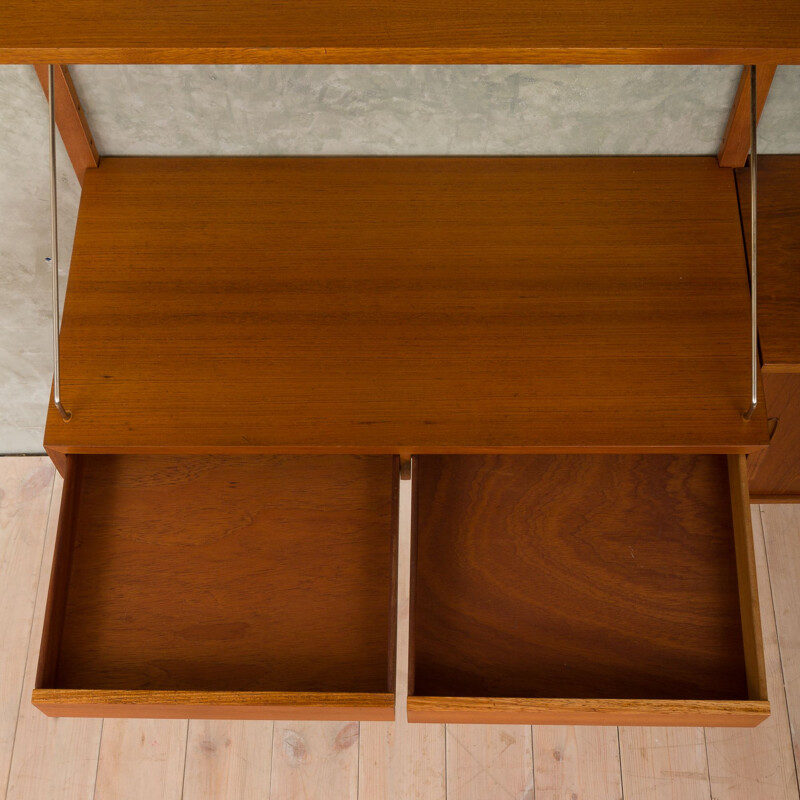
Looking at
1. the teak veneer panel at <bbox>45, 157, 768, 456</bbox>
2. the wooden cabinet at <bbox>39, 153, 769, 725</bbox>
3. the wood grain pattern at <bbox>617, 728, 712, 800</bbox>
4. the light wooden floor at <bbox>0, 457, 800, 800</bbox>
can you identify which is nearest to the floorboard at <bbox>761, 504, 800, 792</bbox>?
the light wooden floor at <bbox>0, 457, 800, 800</bbox>

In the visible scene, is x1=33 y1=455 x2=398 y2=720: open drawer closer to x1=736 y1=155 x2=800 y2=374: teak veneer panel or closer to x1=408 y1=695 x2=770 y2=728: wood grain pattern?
x1=408 y1=695 x2=770 y2=728: wood grain pattern

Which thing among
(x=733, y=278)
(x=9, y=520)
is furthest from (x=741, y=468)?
(x=9, y=520)

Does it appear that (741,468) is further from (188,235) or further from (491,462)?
(188,235)

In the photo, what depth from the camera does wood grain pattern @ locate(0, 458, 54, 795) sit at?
1622 mm

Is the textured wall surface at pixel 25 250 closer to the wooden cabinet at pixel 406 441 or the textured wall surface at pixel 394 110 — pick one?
the textured wall surface at pixel 394 110

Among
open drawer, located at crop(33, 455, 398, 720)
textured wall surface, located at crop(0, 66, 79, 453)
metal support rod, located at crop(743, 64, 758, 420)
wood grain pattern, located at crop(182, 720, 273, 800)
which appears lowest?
wood grain pattern, located at crop(182, 720, 273, 800)

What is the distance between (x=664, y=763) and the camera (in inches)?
60.3

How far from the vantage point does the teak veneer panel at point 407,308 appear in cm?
105

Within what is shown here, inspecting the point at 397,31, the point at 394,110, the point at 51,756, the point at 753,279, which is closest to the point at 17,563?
the point at 51,756

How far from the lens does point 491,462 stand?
1185 millimetres

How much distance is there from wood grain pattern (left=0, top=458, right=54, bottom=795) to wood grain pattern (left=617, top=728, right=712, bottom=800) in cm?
109

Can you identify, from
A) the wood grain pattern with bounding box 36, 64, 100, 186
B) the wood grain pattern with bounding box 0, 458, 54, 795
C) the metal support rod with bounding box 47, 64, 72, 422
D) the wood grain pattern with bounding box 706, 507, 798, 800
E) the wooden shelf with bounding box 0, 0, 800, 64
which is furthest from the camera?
the wood grain pattern with bounding box 0, 458, 54, 795

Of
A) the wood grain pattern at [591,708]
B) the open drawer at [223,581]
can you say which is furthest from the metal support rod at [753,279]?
the open drawer at [223,581]

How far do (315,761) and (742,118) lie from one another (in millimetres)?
1220
